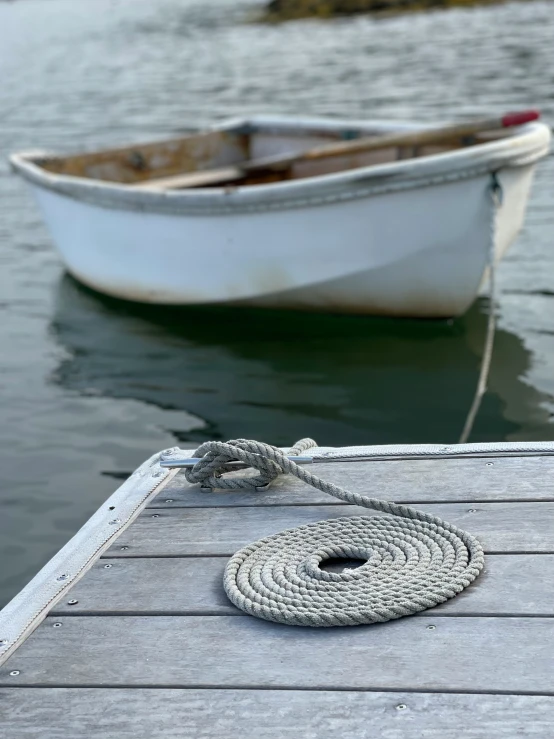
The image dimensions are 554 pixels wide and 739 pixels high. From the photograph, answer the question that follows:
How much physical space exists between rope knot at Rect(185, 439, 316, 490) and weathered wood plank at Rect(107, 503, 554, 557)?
11cm

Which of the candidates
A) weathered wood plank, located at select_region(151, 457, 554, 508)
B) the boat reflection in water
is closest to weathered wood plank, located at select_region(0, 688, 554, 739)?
weathered wood plank, located at select_region(151, 457, 554, 508)

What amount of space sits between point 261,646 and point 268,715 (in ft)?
0.70

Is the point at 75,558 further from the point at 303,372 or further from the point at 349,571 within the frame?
the point at 303,372

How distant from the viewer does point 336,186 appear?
466 cm

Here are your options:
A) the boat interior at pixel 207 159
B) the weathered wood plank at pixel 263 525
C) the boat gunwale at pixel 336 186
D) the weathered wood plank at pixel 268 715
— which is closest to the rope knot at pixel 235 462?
the weathered wood plank at pixel 263 525

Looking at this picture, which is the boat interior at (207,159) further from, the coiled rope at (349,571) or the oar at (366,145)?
the coiled rope at (349,571)

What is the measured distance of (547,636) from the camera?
1.73m

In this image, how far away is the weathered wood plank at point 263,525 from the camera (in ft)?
6.93

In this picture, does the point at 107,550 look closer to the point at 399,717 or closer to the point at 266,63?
the point at 399,717

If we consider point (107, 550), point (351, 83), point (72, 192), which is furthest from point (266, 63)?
point (107, 550)

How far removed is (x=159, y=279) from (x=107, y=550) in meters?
3.65

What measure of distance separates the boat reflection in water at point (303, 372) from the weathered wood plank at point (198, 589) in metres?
2.34

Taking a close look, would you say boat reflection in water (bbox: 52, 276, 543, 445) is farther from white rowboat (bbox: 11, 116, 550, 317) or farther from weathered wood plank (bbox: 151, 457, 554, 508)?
weathered wood plank (bbox: 151, 457, 554, 508)

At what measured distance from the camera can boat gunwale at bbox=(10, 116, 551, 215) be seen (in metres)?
4.45
